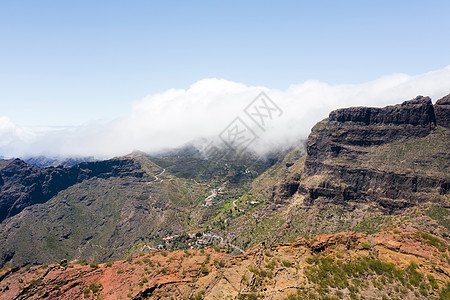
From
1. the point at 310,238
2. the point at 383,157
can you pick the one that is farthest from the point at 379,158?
the point at 310,238

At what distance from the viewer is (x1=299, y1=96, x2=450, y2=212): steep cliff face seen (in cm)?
9900

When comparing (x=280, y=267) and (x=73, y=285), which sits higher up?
(x=73, y=285)

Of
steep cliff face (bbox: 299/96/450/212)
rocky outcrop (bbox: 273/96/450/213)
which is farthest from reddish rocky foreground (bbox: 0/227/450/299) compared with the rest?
rocky outcrop (bbox: 273/96/450/213)

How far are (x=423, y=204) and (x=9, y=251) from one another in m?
255

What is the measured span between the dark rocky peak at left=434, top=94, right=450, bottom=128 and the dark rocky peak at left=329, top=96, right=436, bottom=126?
6.33 feet

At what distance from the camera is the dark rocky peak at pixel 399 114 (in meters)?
114

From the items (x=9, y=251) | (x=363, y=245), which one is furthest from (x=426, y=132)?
(x=9, y=251)

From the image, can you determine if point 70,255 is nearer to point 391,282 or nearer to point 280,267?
point 280,267

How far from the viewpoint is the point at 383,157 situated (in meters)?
118

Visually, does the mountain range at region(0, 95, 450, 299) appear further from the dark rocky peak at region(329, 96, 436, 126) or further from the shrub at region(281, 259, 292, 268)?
the dark rocky peak at region(329, 96, 436, 126)

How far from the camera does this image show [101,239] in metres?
180

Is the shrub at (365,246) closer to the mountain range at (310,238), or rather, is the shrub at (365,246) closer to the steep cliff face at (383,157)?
the mountain range at (310,238)

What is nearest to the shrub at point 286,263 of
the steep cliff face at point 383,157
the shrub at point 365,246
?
the shrub at point 365,246

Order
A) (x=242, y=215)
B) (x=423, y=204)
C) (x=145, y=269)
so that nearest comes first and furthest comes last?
(x=145, y=269) < (x=423, y=204) < (x=242, y=215)
